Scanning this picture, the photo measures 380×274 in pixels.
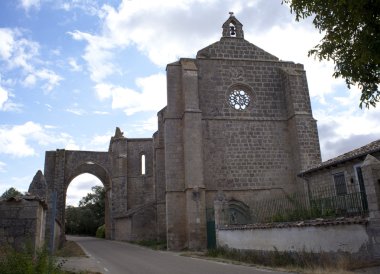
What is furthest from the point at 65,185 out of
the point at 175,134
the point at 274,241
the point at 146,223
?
the point at 274,241

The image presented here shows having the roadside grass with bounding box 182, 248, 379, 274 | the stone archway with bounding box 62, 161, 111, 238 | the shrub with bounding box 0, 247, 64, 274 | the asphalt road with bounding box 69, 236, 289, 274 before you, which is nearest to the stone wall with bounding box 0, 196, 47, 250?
the shrub with bounding box 0, 247, 64, 274

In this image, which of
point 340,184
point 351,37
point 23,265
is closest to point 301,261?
point 340,184

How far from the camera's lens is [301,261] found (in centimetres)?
1150

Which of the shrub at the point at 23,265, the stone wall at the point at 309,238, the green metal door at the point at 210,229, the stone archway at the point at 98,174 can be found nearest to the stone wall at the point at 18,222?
the shrub at the point at 23,265

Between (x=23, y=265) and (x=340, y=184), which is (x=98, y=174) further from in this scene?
(x=23, y=265)

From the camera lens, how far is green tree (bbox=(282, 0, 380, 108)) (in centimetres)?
649

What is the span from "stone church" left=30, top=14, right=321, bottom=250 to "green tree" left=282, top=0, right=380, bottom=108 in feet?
45.9

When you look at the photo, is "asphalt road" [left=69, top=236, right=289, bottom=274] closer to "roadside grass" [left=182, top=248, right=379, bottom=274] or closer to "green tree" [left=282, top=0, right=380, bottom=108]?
"roadside grass" [left=182, top=248, right=379, bottom=274]

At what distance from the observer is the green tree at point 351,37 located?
6492mm

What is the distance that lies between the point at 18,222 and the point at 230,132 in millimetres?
15647

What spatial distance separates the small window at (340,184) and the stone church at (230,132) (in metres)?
6.10

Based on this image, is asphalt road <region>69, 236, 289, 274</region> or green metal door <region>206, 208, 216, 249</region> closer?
asphalt road <region>69, 236, 289, 274</region>

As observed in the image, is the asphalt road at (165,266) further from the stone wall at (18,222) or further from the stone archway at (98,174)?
the stone archway at (98,174)

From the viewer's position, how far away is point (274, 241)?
13.1 metres
